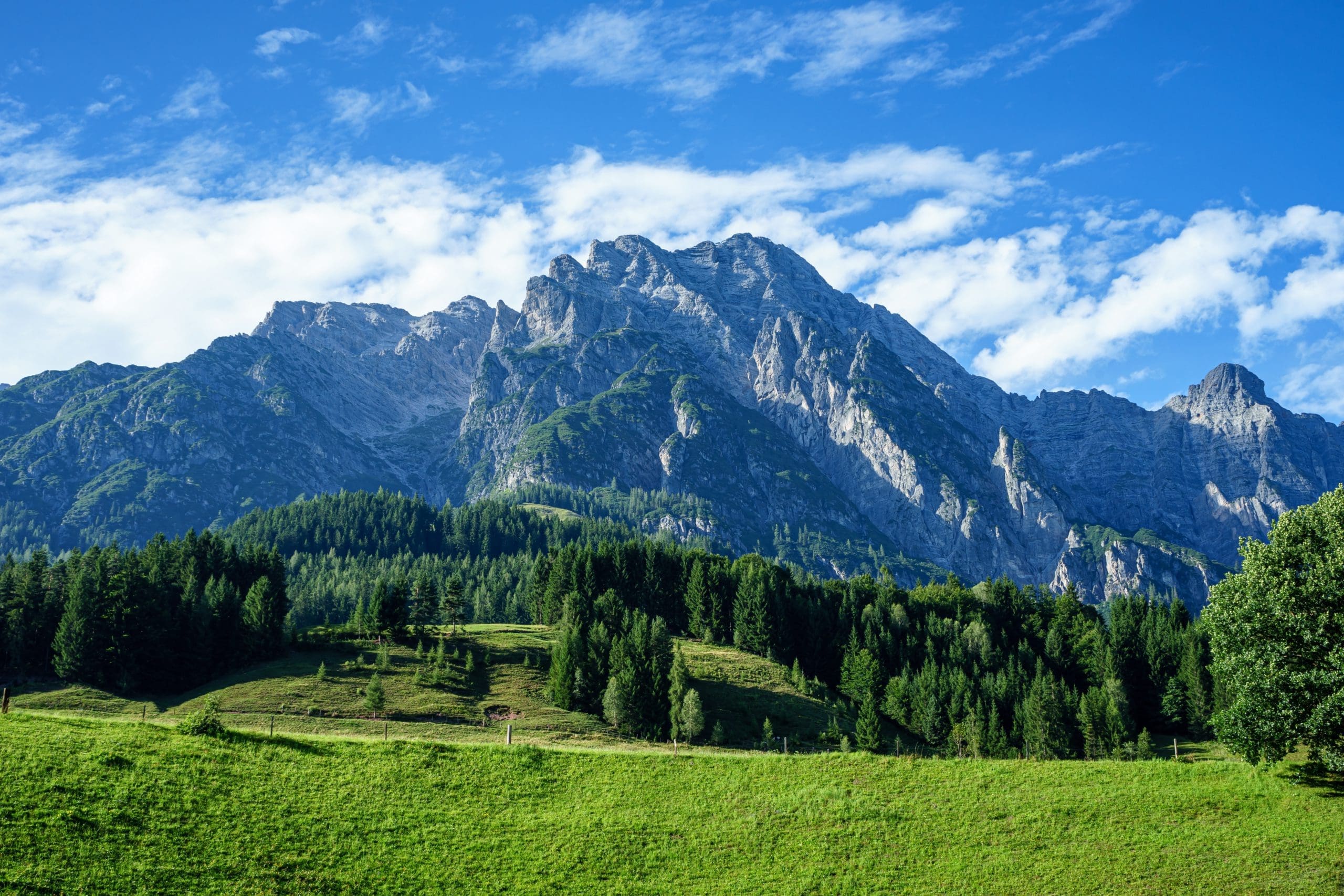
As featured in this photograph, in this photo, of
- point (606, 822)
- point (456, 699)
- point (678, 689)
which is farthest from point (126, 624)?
point (606, 822)

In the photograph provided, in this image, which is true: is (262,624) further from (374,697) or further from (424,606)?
(374,697)

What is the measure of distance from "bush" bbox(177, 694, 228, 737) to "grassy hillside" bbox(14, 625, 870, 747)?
784 inches

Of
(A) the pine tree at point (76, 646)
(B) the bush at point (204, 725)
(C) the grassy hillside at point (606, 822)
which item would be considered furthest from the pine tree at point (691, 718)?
(A) the pine tree at point (76, 646)

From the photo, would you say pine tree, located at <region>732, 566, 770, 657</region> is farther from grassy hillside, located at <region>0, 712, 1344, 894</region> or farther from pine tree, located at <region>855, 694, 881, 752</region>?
grassy hillside, located at <region>0, 712, 1344, 894</region>

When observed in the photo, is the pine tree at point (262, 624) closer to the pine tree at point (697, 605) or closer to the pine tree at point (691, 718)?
the pine tree at point (691, 718)

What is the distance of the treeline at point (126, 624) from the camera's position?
11588cm

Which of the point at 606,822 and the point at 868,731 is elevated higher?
the point at 606,822

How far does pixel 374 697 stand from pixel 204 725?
47.5 meters

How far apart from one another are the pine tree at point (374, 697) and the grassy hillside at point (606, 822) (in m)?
44.9

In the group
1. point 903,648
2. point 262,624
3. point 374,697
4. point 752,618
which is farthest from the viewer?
point 903,648

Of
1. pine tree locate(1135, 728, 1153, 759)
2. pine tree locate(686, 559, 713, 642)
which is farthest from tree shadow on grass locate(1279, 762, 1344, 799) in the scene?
pine tree locate(686, 559, 713, 642)

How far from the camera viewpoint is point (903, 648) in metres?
160

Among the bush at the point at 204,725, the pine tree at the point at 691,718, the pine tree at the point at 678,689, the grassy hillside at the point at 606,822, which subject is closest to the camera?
the grassy hillside at the point at 606,822

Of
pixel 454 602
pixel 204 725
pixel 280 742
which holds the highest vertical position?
pixel 454 602
